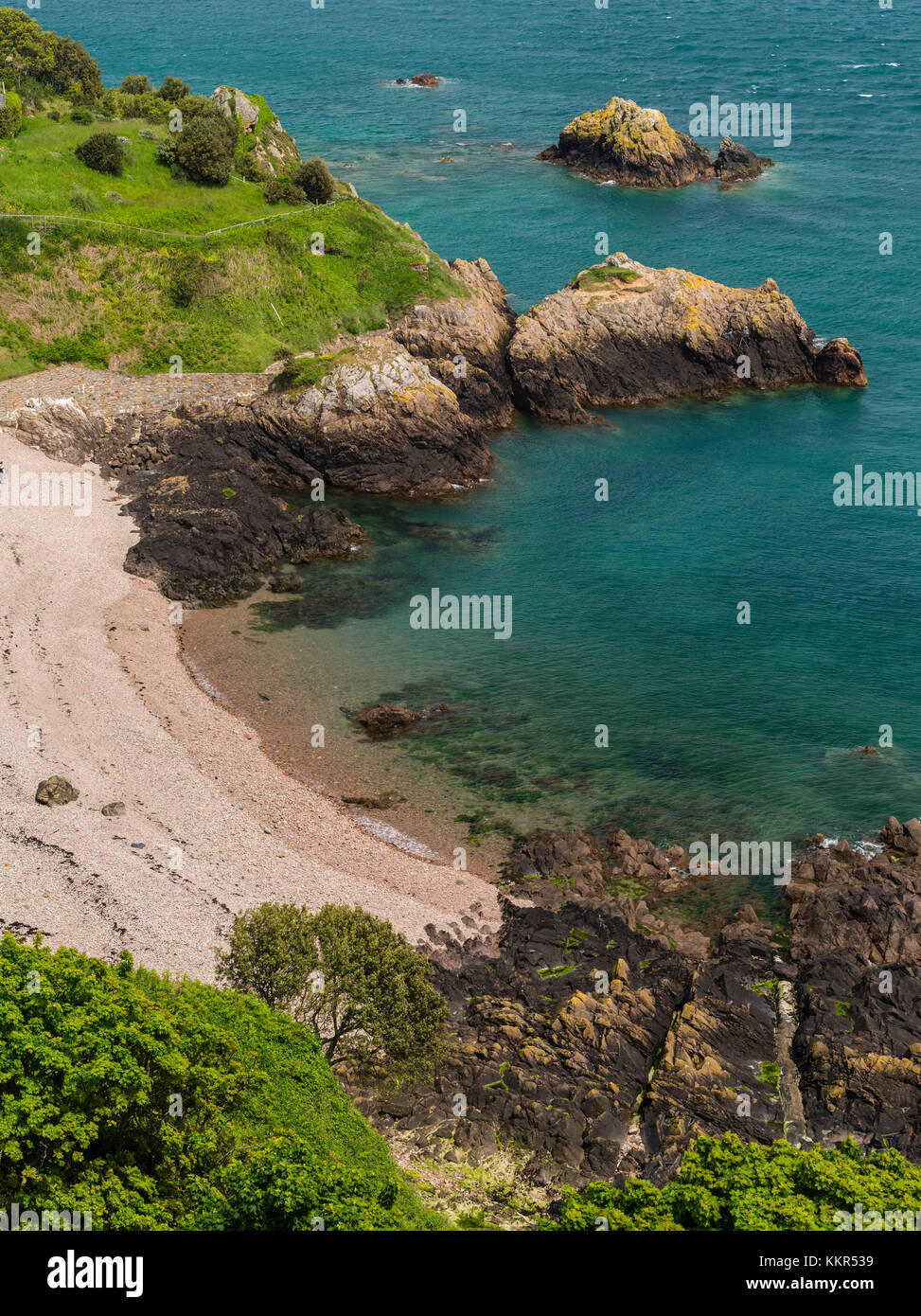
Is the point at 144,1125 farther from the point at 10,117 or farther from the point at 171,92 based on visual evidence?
the point at 171,92

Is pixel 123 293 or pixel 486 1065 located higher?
pixel 123 293

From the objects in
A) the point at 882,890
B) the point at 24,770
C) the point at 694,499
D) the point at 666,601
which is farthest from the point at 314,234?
the point at 882,890

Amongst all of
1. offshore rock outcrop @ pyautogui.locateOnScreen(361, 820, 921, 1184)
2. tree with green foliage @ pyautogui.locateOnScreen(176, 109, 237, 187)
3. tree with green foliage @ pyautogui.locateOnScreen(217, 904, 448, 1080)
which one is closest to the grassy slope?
tree with green foliage @ pyautogui.locateOnScreen(176, 109, 237, 187)

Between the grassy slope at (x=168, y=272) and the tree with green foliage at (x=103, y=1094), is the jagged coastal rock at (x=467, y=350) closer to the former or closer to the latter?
the grassy slope at (x=168, y=272)

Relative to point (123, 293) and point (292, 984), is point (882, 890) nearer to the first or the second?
point (292, 984)

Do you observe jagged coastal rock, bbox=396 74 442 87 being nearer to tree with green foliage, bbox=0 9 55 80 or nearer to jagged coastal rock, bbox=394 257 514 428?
tree with green foliage, bbox=0 9 55 80

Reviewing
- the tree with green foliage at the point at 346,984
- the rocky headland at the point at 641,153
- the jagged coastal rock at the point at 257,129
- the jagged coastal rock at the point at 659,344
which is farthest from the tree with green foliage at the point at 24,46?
the tree with green foliage at the point at 346,984

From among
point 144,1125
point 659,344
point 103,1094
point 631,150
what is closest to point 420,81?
point 631,150
